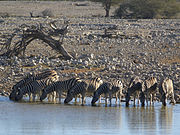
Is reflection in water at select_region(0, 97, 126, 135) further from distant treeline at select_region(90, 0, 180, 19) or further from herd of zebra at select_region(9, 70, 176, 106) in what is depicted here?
distant treeline at select_region(90, 0, 180, 19)

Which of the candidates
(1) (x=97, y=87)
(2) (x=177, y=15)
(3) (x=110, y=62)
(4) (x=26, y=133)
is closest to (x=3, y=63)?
(3) (x=110, y=62)

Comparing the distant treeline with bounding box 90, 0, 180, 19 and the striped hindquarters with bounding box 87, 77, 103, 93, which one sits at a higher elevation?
the distant treeline with bounding box 90, 0, 180, 19

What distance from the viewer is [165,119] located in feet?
39.3

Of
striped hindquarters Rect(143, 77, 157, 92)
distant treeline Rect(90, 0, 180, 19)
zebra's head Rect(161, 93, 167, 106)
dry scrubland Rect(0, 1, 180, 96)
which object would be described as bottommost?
zebra's head Rect(161, 93, 167, 106)

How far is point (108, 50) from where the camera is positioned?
73.0 ft

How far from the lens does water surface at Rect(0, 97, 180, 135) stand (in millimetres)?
10414

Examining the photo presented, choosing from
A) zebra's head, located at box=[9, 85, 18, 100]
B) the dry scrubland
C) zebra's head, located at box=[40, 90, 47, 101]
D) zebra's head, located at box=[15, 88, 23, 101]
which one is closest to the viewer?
zebra's head, located at box=[40, 90, 47, 101]

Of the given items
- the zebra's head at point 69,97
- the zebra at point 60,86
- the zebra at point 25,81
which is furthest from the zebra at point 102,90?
the zebra at point 25,81

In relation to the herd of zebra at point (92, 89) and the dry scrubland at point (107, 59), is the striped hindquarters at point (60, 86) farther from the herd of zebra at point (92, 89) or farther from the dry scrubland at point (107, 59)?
the dry scrubland at point (107, 59)

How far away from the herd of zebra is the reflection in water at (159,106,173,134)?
529mm

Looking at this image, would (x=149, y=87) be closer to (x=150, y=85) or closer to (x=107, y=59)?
(x=150, y=85)

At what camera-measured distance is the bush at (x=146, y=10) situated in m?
44.9

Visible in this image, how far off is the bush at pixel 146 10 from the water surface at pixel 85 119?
31.2 meters

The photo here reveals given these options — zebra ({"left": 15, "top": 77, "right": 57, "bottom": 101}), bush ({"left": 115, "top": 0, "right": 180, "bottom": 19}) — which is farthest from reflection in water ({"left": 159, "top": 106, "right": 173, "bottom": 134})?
bush ({"left": 115, "top": 0, "right": 180, "bottom": 19})
